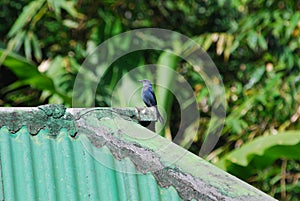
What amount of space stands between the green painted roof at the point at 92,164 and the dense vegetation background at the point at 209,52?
11.0 feet

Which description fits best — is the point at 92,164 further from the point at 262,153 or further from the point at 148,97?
the point at 262,153

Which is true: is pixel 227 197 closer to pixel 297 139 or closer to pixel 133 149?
pixel 133 149

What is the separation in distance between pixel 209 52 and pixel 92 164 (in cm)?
498

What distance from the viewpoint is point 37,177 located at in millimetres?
2754

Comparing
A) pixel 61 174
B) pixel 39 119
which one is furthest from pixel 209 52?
pixel 61 174

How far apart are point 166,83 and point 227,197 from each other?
314 cm

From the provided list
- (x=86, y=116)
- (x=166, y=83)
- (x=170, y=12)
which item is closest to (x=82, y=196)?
(x=86, y=116)

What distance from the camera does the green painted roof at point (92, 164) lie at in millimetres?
2742

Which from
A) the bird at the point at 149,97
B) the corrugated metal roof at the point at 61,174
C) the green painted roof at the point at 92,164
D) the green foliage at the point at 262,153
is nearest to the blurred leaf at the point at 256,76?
the green foliage at the point at 262,153

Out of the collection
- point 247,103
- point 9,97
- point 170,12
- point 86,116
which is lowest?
point 86,116

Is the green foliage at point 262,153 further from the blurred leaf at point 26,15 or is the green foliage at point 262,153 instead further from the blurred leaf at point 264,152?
the blurred leaf at point 26,15

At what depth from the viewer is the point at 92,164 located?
9.28ft

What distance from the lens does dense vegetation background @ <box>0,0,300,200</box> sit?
6816 millimetres

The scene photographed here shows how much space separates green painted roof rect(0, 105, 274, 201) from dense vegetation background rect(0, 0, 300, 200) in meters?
3.35
